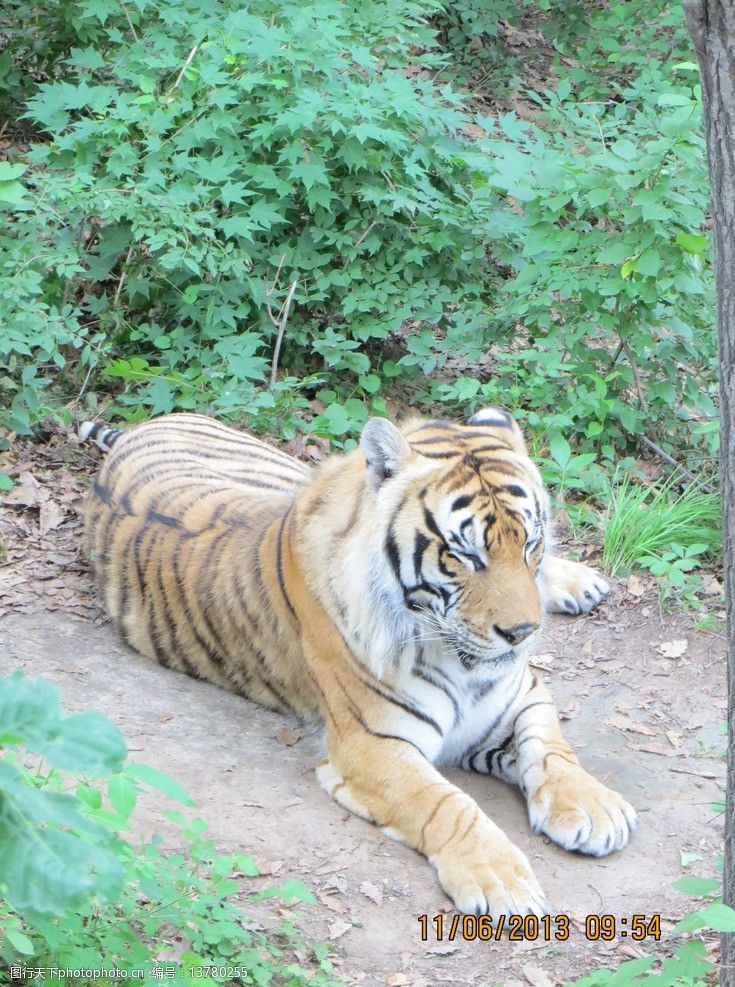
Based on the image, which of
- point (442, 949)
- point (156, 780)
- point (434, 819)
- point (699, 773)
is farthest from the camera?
point (699, 773)

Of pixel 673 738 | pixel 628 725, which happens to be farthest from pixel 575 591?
pixel 673 738

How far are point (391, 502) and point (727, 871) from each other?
1558 mm

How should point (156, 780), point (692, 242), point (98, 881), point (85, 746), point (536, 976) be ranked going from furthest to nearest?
point (692, 242) → point (536, 976) → point (156, 780) → point (98, 881) → point (85, 746)

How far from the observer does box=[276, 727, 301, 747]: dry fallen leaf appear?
423 cm

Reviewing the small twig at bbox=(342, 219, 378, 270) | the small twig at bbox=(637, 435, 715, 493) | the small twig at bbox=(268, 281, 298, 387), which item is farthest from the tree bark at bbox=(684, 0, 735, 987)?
the small twig at bbox=(342, 219, 378, 270)

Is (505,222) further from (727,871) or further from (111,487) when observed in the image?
(727,871)

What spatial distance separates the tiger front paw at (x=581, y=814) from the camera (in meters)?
3.66

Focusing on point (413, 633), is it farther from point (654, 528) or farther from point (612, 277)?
point (612, 277)

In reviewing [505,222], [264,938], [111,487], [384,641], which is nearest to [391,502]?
[384,641]

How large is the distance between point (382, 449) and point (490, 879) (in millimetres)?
1330

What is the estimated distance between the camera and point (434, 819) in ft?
11.8

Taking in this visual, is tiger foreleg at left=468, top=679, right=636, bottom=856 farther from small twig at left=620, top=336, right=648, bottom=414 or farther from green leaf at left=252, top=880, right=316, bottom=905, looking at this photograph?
small twig at left=620, top=336, right=648, bottom=414

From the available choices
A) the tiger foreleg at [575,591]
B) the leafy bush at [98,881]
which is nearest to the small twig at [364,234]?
the tiger foreleg at [575,591]

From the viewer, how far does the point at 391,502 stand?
12.4 ft
